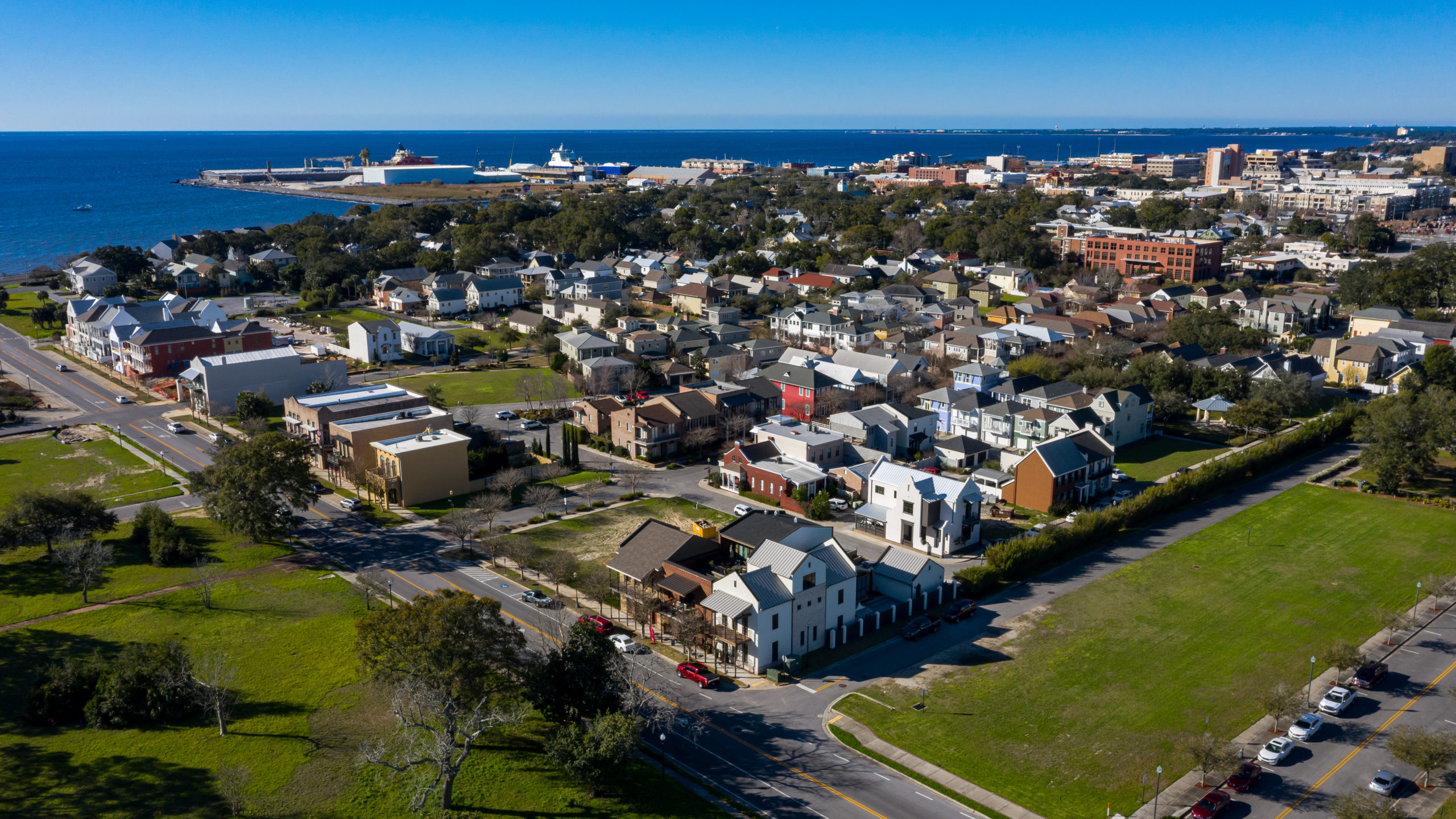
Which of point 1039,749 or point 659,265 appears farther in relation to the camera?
point 659,265

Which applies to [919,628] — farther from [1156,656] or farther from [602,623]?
[602,623]

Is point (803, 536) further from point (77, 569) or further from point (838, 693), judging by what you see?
point (77, 569)

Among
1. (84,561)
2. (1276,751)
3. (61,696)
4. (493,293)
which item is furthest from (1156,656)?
(493,293)

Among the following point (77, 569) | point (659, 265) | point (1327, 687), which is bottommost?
point (1327, 687)

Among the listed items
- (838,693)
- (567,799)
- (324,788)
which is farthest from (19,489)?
(838,693)

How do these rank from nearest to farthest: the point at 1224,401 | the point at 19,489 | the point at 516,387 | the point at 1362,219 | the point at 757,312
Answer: the point at 19,489
the point at 1224,401
the point at 516,387
the point at 757,312
the point at 1362,219

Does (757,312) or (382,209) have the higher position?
(382,209)

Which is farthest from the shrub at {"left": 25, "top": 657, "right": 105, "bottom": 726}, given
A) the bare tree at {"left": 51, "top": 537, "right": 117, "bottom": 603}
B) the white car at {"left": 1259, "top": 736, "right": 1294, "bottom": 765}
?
the white car at {"left": 1259, "top": 736, "right": 1294, "bottom": 765}
